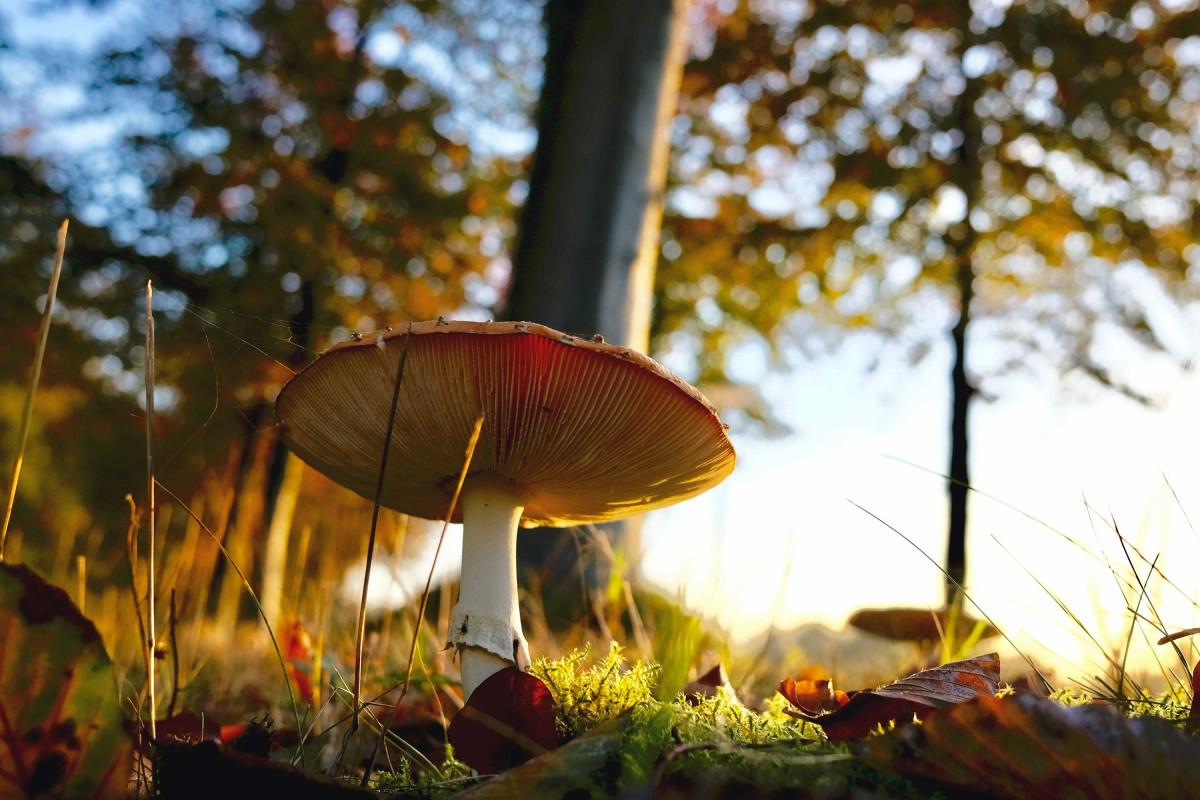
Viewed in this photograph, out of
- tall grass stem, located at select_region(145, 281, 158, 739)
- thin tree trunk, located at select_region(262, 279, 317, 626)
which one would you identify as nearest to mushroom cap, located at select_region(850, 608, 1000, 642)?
tall grass stem, located at select_region(145, 281, 158, 739)

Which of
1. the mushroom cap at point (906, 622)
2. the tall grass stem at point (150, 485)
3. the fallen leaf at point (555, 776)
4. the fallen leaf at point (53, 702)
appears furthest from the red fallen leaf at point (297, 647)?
the mushroom cap at point (906, 622)

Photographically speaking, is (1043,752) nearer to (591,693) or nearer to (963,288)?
(591,693)

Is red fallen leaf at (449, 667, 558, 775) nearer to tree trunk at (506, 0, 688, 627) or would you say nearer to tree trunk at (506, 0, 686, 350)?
tree trunk at (506, 0, 688, 627)

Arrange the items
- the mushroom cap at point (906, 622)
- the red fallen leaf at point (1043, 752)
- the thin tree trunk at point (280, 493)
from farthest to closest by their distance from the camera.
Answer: the thin tree trunk at point (280, 493), the mushroom cap at point (906, 622), the red fallen leaf at point (1043, 752)

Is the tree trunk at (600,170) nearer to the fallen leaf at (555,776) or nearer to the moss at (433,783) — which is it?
the moss at (433,783)

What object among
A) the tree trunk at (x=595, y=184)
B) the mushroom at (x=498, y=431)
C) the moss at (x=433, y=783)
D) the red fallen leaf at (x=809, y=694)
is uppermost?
the tree trunk at (x=595, y=184)

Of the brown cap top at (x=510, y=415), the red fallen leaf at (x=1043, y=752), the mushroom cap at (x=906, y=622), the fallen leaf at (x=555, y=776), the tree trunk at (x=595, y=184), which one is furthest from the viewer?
the tree trunk at (x=595, y=184)

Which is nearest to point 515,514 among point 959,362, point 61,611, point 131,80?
point 61,611

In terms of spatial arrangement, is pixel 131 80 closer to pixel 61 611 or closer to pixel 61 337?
pixel 61 337
